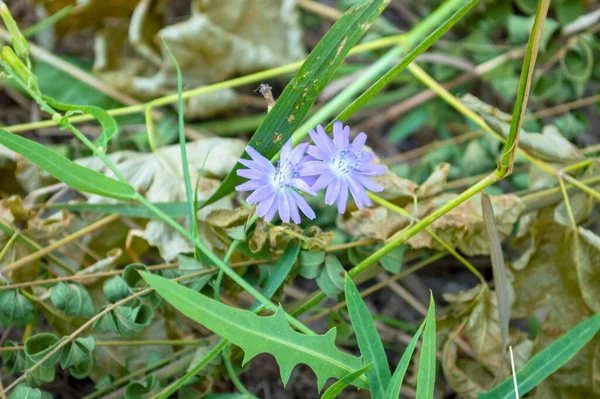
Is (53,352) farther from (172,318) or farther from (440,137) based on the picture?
(440,137)

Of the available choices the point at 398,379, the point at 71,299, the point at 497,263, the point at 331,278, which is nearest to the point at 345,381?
the point at 398,379

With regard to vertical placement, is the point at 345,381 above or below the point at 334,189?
below

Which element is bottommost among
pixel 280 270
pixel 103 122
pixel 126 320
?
pixel 126 320

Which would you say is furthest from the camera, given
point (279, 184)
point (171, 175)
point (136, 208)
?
point (171, 175)

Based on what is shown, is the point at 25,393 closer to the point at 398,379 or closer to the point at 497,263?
the point at 398,379

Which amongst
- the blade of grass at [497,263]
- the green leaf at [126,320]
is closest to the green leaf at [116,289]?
the green leaf at [126,320]

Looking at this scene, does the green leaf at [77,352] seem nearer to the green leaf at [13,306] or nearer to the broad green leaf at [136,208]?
the green leaf at [13,306]
